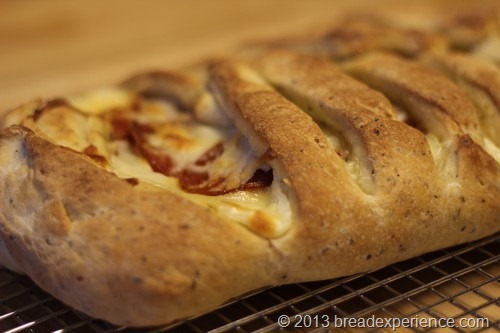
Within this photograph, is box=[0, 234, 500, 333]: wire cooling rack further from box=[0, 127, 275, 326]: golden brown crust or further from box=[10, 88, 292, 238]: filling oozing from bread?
box=[10, 88, 292, 238]: filling oozing from bread

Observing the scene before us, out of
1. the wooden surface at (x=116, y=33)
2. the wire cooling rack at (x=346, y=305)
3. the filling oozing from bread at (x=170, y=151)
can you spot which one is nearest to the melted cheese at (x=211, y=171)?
the filling oozing from bread at (x=170, y=151)

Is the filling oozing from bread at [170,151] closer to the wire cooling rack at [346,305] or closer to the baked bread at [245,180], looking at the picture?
the baked bread at [245,180]

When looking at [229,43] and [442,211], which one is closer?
[442,211]

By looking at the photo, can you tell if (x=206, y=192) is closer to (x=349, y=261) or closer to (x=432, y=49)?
(x=349, y=261)

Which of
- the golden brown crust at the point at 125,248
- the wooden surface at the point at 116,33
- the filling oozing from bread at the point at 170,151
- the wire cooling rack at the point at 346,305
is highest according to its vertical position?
the wooden surface at the point at 116,33

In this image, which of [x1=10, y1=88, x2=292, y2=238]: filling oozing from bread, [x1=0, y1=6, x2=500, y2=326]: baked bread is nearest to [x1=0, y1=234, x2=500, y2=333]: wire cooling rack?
[x1=0, y1=6, x2=500, y2=326]: baked bread

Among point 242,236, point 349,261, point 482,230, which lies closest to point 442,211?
point 482,230
